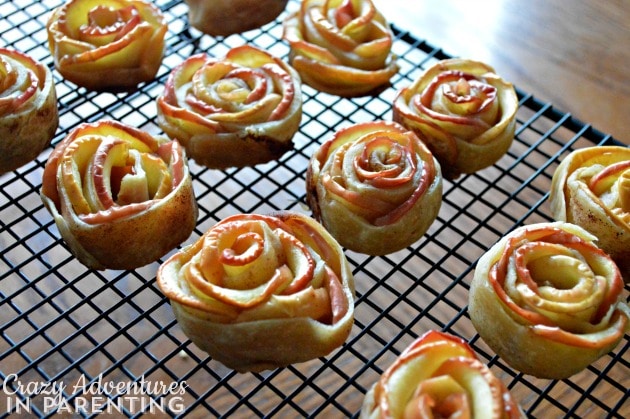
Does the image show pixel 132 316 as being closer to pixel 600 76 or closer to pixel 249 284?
pixel 249 284

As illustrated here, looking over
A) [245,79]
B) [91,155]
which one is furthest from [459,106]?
[91,155]

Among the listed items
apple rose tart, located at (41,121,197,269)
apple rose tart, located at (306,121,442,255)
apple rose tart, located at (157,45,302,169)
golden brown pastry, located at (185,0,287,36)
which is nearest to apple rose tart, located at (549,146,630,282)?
apple rose tart, located at (306,121,442,255)

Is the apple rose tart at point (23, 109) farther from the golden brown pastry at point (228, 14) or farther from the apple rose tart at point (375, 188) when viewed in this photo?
the apple rose tart at point (375, 188)

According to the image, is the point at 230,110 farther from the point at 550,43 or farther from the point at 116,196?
the point at 550,43

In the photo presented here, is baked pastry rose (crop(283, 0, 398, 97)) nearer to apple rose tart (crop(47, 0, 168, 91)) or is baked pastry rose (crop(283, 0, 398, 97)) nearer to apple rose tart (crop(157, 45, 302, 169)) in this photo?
apple rose tart (crop(157, 45, 302, 169))

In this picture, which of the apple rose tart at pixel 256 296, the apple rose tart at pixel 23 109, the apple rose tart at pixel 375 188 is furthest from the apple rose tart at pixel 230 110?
the apple rose tart at pixel 256 296

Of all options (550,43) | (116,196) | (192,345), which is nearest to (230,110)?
(116,196)

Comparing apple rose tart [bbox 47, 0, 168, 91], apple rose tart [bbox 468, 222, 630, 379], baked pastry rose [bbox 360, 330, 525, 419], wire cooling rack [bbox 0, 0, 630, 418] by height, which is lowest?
wire cooling rack [bbox 0, 0, 630, 418]
